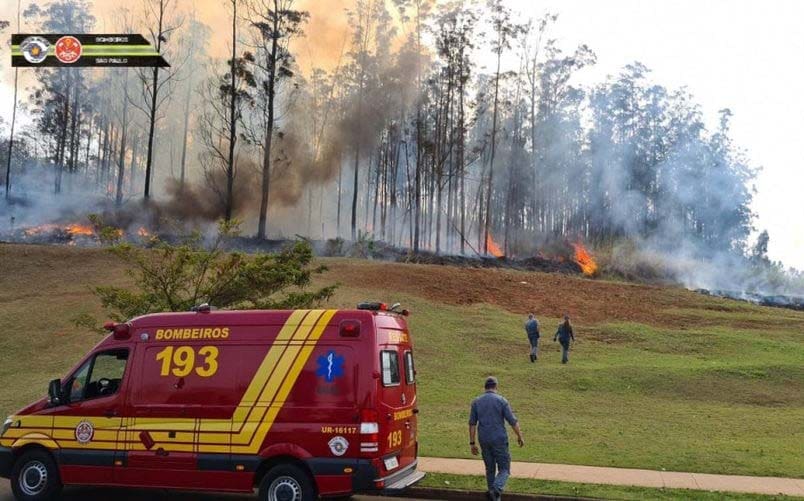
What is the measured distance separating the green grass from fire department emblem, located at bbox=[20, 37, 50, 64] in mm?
20776

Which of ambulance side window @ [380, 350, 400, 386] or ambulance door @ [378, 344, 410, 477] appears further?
ambulance side window @ [380, 350, 400, 386]

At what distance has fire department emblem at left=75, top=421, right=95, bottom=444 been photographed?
32.5 ft

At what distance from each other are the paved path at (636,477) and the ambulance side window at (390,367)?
2.90 m

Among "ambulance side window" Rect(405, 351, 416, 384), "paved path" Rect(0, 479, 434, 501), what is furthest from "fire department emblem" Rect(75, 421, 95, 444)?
"ambulance side window" Rect(405, 351, 416, 384)

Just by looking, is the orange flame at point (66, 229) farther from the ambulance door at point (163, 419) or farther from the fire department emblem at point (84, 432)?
the ambulance door at point (163, 419)

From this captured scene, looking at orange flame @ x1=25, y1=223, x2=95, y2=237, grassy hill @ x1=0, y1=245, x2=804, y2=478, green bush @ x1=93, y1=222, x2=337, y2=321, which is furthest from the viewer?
orange flame @ x1=25, y1=223, x2=95, y2=237

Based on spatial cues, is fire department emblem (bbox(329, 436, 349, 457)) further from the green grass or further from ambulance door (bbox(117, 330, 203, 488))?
the green grass

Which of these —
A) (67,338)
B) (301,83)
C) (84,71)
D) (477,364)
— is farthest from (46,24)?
(477,364)

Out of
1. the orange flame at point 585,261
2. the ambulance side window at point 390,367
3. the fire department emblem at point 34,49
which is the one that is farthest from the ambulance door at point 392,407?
the orange flame at point 585,261

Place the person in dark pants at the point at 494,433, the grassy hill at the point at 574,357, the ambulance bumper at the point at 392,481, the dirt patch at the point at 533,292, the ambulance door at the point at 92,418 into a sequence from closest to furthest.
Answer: the ambulance bumper at the point at 392,481, the person in dark pants at the point at 494,433, the ambulance door at the point at 92,418, the grassy hill at the point at 574,357, the dirt patch at the point at 533,292

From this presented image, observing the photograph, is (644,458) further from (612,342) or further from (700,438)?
(612,342)

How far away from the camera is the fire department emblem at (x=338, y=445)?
882 cm

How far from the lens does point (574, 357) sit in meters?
25.9

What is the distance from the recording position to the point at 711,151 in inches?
2928
